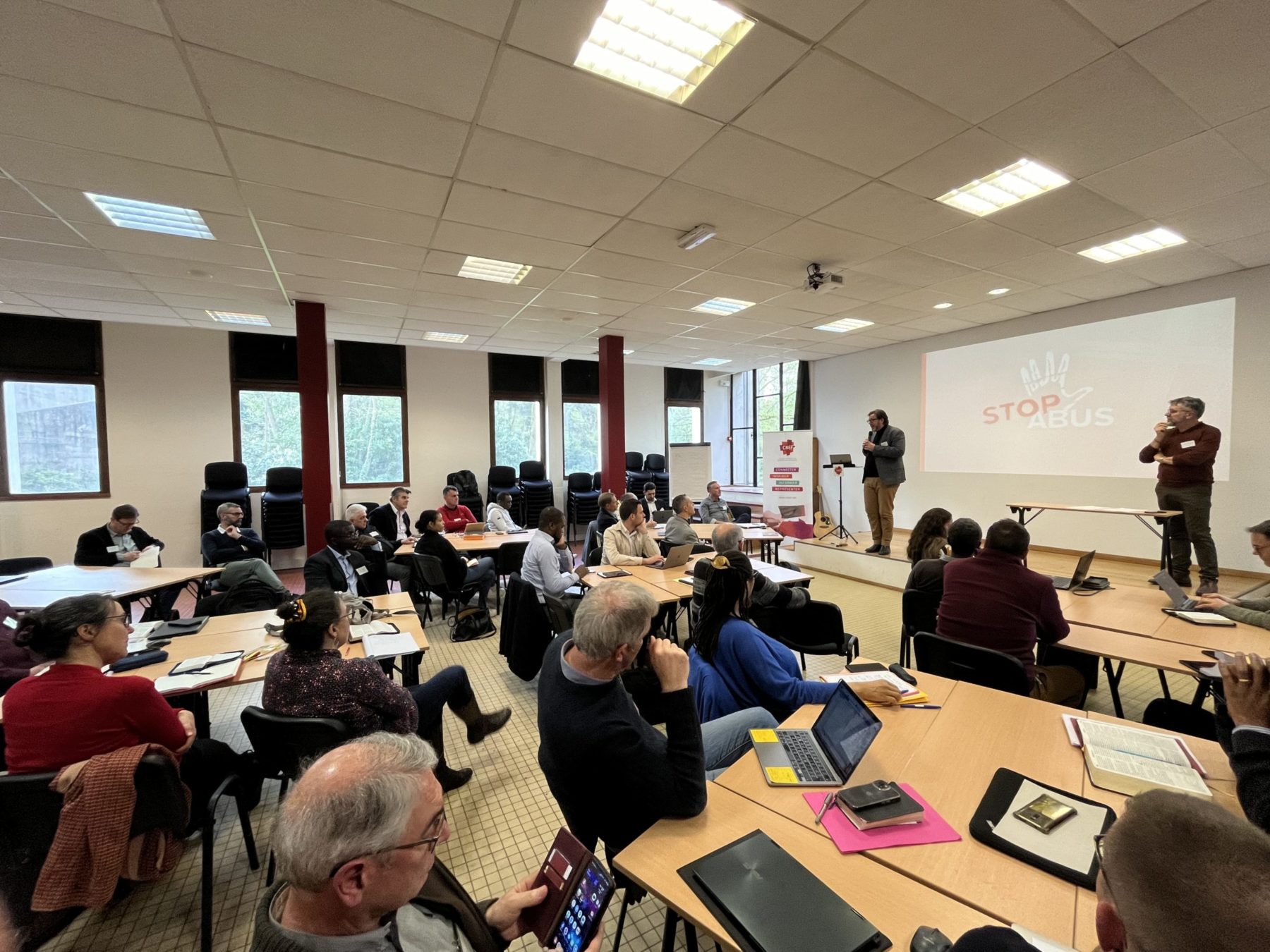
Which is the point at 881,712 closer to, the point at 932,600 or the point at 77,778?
the point at 932,600

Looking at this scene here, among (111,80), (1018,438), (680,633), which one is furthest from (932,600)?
(1018,438)

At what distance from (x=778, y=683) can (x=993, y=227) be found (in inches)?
155

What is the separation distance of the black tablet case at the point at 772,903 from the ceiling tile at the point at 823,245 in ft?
12.6

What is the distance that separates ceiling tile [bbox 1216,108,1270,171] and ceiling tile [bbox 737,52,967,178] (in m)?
1.42

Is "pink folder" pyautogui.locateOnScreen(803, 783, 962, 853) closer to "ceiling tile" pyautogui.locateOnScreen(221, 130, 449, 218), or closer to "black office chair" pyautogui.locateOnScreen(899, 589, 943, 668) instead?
"black office chair" pyautogui.locateOnScreen(899, 589, 943, 668)

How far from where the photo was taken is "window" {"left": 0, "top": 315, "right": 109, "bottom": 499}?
635 cm

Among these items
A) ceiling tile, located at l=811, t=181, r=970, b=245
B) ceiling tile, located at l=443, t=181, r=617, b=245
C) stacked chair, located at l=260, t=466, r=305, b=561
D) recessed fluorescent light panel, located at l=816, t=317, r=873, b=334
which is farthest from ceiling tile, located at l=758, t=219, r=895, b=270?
stacked chair, located at l=260, t=466, r=305, b=561

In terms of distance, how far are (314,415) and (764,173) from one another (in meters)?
5.25

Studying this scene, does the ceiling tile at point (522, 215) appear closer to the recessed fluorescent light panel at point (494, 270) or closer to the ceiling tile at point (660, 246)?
the ceiling tile at point (660, 246)

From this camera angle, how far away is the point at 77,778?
1.39m

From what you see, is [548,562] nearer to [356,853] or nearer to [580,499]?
[356,853]

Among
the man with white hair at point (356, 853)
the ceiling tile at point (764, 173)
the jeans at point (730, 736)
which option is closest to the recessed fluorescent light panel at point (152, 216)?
the ceiling tile at point (764, 173)

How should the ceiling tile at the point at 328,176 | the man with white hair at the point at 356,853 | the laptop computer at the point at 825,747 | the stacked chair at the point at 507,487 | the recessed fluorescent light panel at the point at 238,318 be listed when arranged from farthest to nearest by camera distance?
the stacked chair at the point at 507,487 < the recessed fluorescent light panel at the point at 238,318 < the ceiling tile at the point at 328,176 < the laptop computer at the point at 825,747 < the man with white hair at the point at 356,853

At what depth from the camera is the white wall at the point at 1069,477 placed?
5188mm
